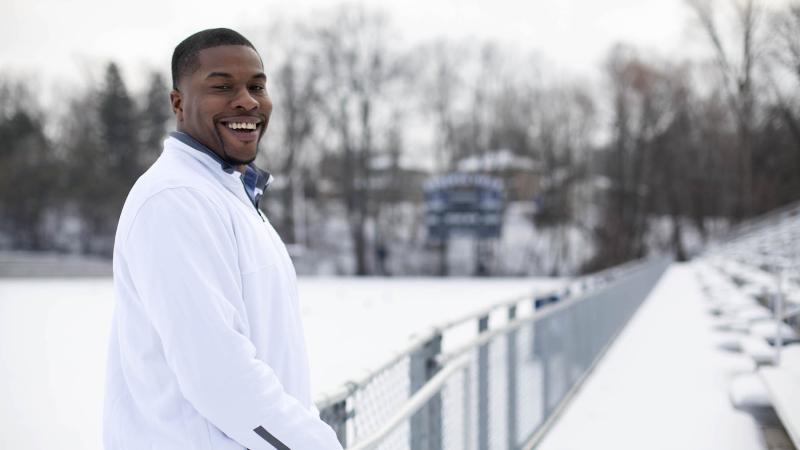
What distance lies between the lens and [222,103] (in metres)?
1.53

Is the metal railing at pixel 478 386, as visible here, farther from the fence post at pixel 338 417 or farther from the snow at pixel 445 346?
the snow at pixel 445 346

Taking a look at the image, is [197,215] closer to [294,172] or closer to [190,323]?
[190,323]

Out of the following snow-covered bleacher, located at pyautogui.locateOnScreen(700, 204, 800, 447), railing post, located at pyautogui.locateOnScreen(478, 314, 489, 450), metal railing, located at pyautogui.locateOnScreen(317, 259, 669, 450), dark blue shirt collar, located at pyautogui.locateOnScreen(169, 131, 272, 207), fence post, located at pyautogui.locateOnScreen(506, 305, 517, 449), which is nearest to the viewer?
dark blue shirt collar, located at pyautogui.locateOnScreen(169, 131, 272, 207)

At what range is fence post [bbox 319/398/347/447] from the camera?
228cm

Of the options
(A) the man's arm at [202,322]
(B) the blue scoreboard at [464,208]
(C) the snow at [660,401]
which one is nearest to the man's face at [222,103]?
(A) the man's arm at [202,322]

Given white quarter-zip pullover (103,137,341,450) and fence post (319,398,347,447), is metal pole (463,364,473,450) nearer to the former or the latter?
fence post (319,398,347,447)

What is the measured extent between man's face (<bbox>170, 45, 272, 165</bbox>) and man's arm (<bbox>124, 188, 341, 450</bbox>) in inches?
8.7

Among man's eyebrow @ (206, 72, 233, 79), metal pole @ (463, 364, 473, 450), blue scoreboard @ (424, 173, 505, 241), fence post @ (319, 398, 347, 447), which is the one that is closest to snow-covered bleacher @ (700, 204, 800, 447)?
metal pole @ (463, 364, 473, 450)

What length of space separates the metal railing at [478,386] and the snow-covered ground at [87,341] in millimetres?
153

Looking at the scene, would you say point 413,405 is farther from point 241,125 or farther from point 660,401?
point 660,401

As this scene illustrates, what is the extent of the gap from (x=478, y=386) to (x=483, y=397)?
69mm

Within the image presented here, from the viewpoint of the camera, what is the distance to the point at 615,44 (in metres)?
40.8

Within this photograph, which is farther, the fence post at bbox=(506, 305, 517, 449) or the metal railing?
the fence post at bbox=(506, 305, 517, 449)

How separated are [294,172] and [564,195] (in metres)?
17.3
